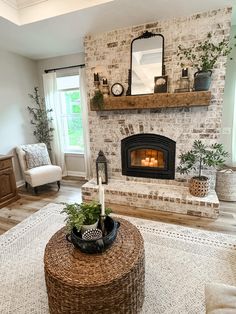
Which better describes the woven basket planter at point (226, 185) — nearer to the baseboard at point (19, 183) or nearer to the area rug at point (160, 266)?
the area rug at point (160, 266)

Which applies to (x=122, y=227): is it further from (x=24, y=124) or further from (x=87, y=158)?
(x=24, y=124)

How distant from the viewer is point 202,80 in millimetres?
2623

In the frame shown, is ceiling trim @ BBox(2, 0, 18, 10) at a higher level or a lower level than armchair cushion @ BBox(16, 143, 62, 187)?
higher

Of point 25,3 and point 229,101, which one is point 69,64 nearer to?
point 25,3

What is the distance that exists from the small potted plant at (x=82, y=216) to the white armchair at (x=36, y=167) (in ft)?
7.41

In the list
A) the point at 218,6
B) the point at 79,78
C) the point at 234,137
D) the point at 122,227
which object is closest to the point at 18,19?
the point at 79,78

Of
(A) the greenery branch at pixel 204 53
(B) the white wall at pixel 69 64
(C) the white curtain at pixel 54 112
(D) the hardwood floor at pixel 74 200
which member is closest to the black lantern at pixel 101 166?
(D) the hardwood floor at pixel 74 200

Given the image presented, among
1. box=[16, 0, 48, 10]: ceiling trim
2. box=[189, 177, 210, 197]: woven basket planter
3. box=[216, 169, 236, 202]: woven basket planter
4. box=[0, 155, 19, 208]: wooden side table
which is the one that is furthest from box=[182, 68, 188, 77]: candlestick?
box=[0, 155, 19, 208]: wooden side table

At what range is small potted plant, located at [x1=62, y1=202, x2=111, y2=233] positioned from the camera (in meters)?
1.49

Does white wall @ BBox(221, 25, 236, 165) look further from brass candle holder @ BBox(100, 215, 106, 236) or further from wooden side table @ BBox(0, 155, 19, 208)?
wooden side table @ BBox(0, 155, 19, 208)

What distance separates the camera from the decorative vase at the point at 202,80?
260 centimetres

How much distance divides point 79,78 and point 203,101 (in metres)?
2.50

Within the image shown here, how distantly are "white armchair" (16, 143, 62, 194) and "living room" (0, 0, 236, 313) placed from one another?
3 centimetres

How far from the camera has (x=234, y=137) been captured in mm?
3279
